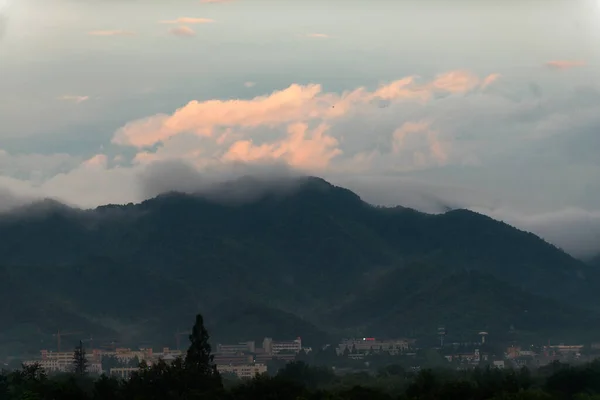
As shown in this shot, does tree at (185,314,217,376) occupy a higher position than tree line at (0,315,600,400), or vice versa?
tree at (185,314,217,376)

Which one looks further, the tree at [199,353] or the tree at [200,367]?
the tree at [199,353]

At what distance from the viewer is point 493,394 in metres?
125

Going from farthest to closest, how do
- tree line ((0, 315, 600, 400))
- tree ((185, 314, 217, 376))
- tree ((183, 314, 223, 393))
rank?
tree ((185, 314, 217, 376)), tree ((183, 314, 223, 393)), tree line ((0, 315, 600, 400))

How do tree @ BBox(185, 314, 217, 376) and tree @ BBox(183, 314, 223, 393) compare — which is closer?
tree @ BBox(183, 314, 223, 393)

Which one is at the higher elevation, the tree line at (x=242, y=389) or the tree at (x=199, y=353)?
the tree at (x=199, y=353)

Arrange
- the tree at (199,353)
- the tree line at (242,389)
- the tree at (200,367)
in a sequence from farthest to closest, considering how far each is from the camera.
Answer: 1. the tree at (199,353)
2. the tree at (200,367)
3. the tree line at (242,389)

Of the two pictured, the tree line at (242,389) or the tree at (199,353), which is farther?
the tree at (199,353)

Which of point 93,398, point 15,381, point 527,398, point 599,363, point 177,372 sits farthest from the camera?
point 599,363

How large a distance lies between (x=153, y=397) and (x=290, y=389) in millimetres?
11228

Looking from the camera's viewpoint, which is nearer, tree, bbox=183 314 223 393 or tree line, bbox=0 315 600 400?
tree line, bbox=0 315 600 400

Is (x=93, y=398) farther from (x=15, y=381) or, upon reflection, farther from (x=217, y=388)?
(x=15, y=381)

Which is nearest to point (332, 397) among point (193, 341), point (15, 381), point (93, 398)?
point (93, 398)

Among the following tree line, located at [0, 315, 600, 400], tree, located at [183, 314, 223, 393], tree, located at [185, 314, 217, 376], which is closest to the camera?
tree line, located at [0, 315, 600, 400]

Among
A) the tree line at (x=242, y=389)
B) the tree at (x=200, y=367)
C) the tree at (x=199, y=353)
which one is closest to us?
the tree line at (x=242, y=389)
